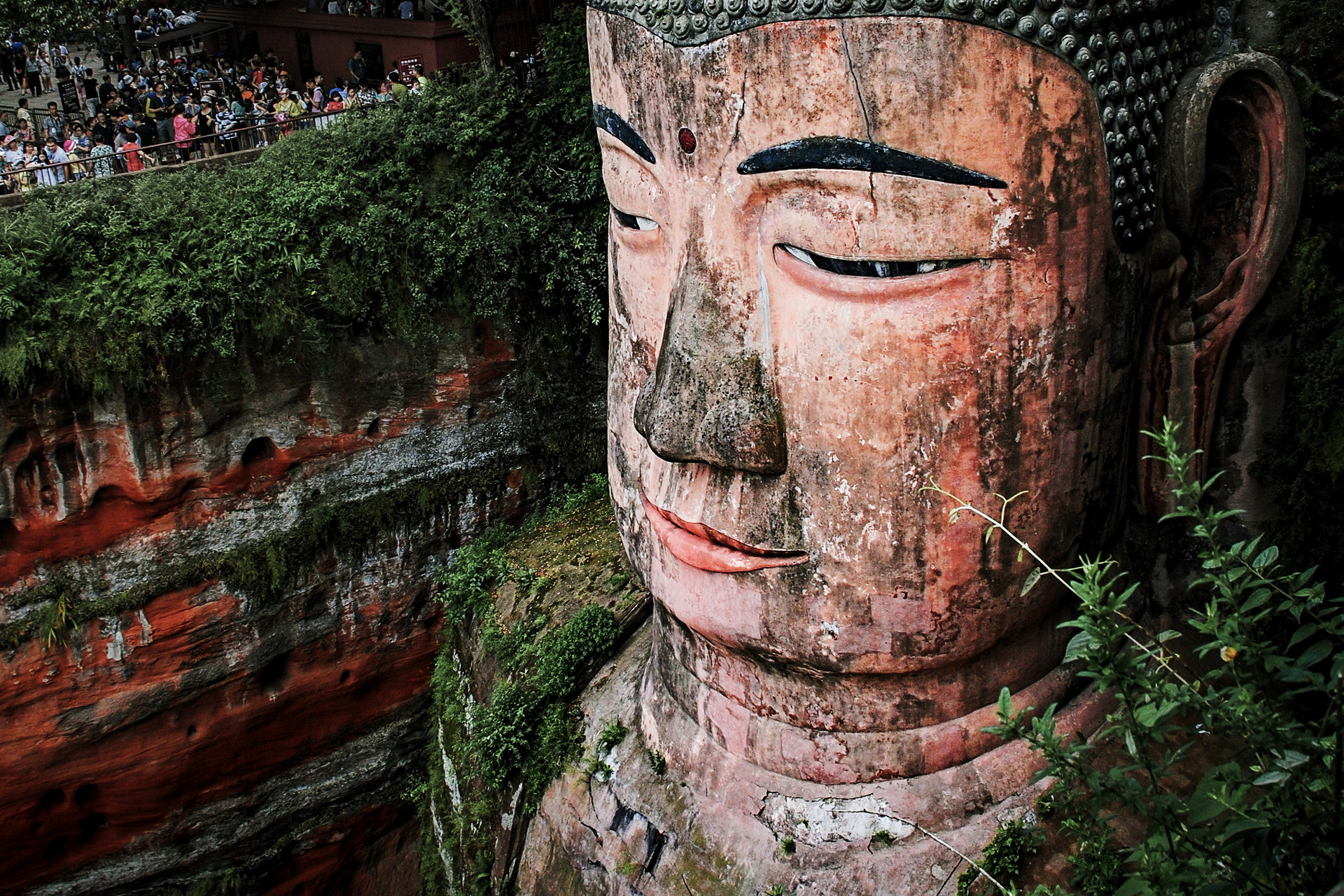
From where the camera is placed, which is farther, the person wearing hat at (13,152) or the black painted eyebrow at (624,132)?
the person wearing hat at (13,152)

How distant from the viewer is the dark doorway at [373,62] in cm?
1502

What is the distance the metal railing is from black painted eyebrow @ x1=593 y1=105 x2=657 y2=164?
23.2 feet

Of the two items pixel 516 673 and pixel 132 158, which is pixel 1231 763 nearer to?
pixel 516 673

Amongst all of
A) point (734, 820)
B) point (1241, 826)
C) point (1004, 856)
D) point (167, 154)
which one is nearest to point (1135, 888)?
point (1241, 826)

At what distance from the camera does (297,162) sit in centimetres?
983

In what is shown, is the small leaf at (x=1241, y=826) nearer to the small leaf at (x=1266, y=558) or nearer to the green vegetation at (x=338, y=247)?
the small leaf at (x=1266, y=558)

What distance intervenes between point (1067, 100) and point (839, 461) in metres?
1.20

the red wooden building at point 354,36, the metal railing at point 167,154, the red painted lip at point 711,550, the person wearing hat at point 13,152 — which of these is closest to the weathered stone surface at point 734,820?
the red painted lip at point 711,550

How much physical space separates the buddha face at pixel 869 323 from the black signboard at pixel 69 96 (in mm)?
14925

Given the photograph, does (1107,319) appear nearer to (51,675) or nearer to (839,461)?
(839,461)

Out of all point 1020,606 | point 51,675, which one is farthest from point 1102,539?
point 51,675

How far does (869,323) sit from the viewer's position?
3424 millimetres

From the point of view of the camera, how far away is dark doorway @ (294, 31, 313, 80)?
16141mm

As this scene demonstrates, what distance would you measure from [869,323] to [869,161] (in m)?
0.46
